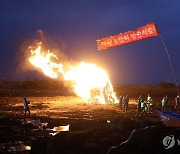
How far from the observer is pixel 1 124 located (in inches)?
923

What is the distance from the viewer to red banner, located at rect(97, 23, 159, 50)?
29945mm

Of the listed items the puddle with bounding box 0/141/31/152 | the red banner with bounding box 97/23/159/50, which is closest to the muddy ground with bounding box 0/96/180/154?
the puddle with bounding box 0/141/31/152

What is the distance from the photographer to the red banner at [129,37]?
29.9m

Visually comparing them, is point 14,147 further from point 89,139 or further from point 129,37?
point 129,37

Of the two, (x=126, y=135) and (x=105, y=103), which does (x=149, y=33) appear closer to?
(x=126, y=135)

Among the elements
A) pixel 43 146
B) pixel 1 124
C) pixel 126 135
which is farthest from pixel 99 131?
pixel 1 124

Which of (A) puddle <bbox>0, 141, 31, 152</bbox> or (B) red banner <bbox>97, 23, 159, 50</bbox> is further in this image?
(B) red banner <bbox>97, 23, 159, 50</bbox>

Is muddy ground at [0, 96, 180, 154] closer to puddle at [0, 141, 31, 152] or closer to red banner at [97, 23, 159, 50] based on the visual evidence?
puddle at [0, 141, 31, 152]

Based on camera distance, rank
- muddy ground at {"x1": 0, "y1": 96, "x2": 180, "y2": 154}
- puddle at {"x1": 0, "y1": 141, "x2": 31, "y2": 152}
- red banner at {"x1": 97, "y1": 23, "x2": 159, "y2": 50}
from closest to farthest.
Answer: muddy ground at {"x1": 0, "y1": 96, "x2": 180, "y2": 154}, puddle at {"x1": 0, "y1": 141, "x2": 31, "y2": 152}, red banner at {"x1": 97, "y1": 23, "x2": 159, "y2": 50}

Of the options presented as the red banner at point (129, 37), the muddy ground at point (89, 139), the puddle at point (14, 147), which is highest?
the red banner at point (129, 37)

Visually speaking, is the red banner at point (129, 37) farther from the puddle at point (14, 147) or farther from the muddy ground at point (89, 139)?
the puddle at point (14, 147)

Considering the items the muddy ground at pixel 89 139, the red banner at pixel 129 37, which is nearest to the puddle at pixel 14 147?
the muddy ground at pixel 89 139

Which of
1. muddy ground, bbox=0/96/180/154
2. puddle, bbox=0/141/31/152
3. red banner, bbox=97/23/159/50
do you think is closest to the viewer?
muddy ground, bbox=0/96/180/154

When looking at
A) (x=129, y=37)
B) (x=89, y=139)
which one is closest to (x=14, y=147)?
(x=89, y=139)
